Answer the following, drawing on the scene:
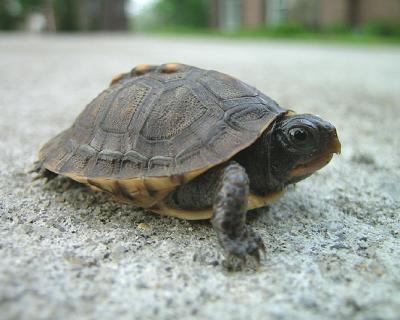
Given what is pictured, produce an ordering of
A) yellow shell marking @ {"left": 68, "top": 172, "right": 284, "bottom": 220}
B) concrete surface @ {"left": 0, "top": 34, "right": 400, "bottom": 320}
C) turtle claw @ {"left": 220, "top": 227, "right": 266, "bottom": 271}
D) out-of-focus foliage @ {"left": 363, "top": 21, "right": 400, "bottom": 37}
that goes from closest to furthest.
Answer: concrete surface @ {"left": 0, "top": 34, "right": 400, "bottom": 320}
turtle claw @ {"left": 220, "top": 227, "right": 266, "bottom": 271}
yellow shell marking @ {"left": 68, "top": 172, "right": 284, "bottom": 220}
out-of-focus foliage @ {"left": 363, "top": 21, "right": 400, "bottom": 37}

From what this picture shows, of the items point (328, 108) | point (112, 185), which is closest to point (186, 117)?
point (112, 185)

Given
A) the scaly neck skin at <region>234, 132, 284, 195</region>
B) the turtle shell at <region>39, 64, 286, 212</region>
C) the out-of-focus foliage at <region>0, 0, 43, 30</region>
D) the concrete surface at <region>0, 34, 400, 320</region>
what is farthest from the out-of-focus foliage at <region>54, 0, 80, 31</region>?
the scaly neck skin at <region>234, 132, 284, 195</region>

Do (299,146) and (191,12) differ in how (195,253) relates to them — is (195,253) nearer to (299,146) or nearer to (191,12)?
(299,146)

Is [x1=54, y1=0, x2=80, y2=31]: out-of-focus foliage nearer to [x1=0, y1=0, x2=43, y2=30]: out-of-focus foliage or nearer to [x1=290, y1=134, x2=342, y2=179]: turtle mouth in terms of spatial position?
[x1=0, y1=0, x2=43, y2=30]: out-of-focus foliage

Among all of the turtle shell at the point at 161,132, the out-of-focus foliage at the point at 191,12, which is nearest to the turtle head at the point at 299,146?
the turtle shell at the point at 161,132

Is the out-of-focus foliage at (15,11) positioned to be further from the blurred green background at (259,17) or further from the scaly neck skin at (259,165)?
the scaly neck skin at (259,165)

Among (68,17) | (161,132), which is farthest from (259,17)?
(161,132)
